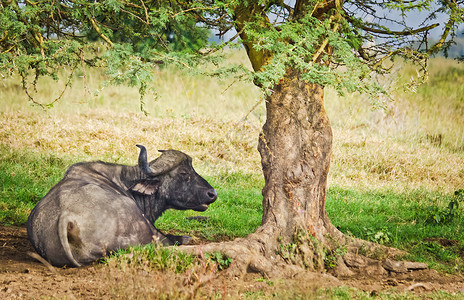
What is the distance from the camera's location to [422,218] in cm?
843

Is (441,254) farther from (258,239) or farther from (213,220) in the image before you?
(213,220)

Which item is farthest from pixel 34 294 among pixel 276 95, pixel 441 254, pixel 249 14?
pixel 441 254

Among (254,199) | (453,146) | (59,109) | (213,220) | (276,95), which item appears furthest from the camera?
(59,109)

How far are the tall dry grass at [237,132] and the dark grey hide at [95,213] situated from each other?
2.84 meters

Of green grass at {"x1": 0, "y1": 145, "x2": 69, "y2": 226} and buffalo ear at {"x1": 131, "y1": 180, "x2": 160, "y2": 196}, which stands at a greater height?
buffalo ear at {"x1": 131, "y1": 180, "x2": 160, "y2": 196}

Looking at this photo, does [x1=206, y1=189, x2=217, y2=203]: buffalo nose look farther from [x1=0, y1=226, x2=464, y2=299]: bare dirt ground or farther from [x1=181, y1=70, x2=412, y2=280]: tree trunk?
[x1=0, y1=226, x2=464, y2=299]: bare dirt ground

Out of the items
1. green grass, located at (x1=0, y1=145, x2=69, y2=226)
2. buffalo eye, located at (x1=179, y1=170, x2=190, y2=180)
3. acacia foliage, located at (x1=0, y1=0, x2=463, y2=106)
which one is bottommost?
green grass, located at (x1=0, y1=145, x2=69, y2=226)

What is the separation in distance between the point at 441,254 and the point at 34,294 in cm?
486

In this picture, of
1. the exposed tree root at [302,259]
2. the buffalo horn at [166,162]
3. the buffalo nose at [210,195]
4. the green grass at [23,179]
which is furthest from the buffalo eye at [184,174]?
the green grass at [23,179]

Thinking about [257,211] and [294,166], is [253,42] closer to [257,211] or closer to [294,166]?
[294,166]

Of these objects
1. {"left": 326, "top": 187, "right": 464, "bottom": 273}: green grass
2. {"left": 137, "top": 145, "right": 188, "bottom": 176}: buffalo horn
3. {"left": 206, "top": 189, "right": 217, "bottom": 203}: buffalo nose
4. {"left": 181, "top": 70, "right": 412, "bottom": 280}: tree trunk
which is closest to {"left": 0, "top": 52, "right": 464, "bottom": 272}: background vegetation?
{"left": 326, "top": 187, "right": 464, "bottom": 273}: green grass

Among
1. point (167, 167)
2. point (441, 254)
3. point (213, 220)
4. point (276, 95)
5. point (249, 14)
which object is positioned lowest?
point (213, 220)

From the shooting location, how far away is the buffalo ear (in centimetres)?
610

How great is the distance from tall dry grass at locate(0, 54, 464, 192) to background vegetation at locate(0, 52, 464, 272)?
0.04 metres
